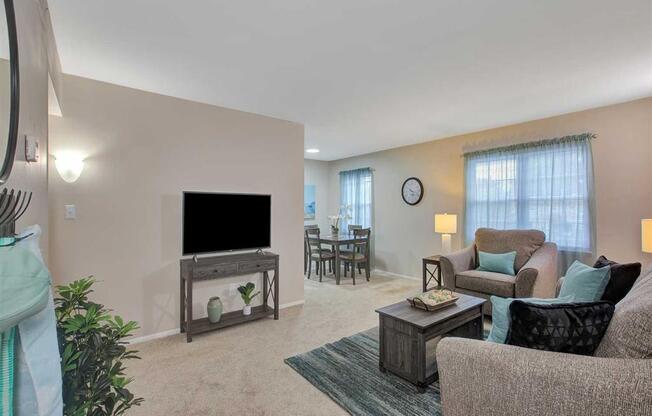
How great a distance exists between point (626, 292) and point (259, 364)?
252cm

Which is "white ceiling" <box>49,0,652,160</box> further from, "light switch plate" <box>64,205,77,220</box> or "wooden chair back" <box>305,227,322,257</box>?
"wooden chair back" <box>305,227,322,257</box>

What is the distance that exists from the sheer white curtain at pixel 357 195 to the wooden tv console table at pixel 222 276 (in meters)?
3.16

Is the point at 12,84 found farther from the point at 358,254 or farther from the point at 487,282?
the point at 358,254

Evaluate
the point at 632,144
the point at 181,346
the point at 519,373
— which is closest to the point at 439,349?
the point at 519,373

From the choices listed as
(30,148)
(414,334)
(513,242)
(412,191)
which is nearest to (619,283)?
(414,334)

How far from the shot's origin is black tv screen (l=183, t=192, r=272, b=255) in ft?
10.5

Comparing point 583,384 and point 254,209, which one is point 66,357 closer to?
point 583,384

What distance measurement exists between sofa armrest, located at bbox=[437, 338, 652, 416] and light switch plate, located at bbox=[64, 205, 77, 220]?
119 inches

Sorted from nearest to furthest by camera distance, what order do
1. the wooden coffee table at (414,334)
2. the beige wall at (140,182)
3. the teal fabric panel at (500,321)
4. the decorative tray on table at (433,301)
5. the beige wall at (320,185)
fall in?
the teal fabric panel at (500,321) → the wooden coffee table at (414,334) → the decorative tray on table at (433,301) → the beige wall at (140,182) → the beige wall at (320,185)

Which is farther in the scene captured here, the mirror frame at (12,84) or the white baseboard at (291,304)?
the white baseboard at (291,304)

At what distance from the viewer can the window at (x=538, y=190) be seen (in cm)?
363

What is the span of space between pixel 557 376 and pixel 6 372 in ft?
5.39

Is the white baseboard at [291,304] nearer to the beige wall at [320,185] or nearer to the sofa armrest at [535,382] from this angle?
the sofa armrest at [535,382]

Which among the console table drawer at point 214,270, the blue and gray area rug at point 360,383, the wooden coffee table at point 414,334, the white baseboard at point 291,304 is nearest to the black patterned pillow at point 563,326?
the wooden coffee table at point 414,334
